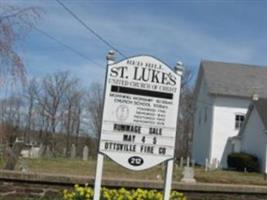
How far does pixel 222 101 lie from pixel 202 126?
170 inches

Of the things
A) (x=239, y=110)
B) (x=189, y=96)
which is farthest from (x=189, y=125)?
(x=239, y=110)

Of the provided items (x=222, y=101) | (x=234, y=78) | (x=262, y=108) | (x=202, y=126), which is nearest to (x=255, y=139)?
(x=262, y=108)

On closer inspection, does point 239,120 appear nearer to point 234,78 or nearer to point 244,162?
point 234,78

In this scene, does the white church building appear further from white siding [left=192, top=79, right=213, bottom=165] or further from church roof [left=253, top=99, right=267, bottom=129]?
church roof [left=253, top=99, right=267, bottom=129]

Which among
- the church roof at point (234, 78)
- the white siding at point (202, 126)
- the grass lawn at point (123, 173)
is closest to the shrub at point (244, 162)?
the white siding at point (202, 126)

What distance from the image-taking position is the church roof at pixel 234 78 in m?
46.7

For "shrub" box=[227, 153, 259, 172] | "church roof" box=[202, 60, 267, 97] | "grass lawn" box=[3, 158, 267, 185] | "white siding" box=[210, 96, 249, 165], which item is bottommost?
"grass lawn" box=[3, 158, 267, 185]

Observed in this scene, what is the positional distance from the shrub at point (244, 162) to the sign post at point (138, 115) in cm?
3248

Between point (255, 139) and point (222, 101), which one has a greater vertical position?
point (222, 101)

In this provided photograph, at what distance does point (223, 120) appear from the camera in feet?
152

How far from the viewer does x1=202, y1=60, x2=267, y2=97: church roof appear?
4666cm

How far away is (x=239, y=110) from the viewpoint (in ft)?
153

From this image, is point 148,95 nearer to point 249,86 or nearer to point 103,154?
point 103,154

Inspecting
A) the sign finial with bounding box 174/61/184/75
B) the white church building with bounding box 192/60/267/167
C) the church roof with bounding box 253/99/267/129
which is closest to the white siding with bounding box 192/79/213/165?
the white church building with bounding box 192/60/267/167
